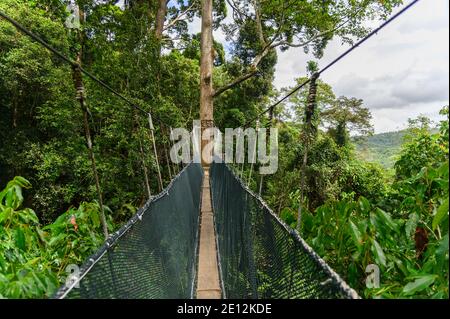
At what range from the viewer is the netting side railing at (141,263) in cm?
83

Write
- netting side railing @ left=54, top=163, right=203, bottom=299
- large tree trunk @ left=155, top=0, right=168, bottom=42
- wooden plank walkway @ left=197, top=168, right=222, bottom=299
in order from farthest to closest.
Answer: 1. large tree trunk @ left=155, top=0, right=168, bottom=42
2. wooden plank walkway @ left=197, top=168, right=222, bottom=299
3. netting side railing @ left=54, top=163, right=203, bottom=299

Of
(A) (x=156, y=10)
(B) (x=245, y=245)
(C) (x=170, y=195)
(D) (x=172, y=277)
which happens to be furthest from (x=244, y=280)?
(A) (x=156, y=10)

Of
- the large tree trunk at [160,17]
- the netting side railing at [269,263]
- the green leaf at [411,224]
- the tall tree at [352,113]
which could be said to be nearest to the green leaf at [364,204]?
the green leaf at [411,224]

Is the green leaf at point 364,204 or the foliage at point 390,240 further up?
the green leaf at point 364,204

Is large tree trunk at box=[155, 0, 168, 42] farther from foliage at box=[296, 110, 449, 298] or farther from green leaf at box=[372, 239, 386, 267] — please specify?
green leaf at box=[372, 239, 386, 267]

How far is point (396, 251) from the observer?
1068 millimetres

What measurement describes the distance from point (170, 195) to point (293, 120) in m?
18.5

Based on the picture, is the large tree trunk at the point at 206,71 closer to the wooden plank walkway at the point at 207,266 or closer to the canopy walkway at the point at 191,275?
the wooden plank walkway at the point at 207,266

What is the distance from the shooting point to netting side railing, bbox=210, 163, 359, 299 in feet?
2.48

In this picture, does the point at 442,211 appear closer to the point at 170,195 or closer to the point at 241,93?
the point at 170,195

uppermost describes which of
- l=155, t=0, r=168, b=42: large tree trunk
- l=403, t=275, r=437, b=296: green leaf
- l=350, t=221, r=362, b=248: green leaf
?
l=155, t=0, r=168, b=42: large tree trunk

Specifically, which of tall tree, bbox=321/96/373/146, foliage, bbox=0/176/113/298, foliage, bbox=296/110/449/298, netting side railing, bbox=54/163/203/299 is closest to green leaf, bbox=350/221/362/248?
foliage, bbox=296/110/449/298

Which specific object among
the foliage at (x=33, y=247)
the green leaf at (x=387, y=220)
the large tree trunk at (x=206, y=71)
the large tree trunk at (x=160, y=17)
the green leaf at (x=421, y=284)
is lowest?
the foliage at (x=33, y=247)

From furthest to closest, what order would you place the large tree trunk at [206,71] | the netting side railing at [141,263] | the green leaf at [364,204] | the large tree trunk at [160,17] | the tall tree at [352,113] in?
the tall tree at [352,113]
the large tree trunk at [160,17]
the large tree trunk at [206,71]
the green leaf at [364,204]
the netting side railing at [141,263]
